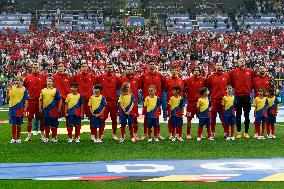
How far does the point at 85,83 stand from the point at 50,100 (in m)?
0.91

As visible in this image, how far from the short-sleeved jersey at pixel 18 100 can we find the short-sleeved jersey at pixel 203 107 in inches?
144

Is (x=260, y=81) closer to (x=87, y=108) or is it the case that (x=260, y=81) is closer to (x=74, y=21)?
(x=87, y=108)

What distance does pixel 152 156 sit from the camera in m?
11.1

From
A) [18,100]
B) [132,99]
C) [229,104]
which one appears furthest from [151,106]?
[18,100]

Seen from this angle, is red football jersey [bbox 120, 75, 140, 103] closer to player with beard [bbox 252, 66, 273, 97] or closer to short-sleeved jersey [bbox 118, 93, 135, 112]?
short-sleeved jersey [bbox 118, 93, 135, 112]

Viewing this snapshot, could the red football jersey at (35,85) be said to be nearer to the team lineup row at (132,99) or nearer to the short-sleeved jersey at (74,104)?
the team lineup row at (132,99)

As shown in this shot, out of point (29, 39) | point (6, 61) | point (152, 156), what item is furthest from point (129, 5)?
point (152, 156)

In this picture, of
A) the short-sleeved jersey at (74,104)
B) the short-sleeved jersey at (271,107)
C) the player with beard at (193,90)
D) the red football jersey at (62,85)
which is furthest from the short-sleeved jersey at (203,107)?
the red football jersey at (62,85)

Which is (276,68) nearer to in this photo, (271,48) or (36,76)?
(271,48)

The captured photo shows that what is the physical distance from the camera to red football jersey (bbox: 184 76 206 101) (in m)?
14.4

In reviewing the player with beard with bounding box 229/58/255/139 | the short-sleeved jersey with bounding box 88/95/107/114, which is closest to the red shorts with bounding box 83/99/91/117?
the short-sleeved jersey with bounding box 88/95/107/114

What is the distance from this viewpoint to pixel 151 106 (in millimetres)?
13898

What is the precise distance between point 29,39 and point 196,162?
34.2 meters

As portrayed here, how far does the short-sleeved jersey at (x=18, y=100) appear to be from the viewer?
1367 cm
